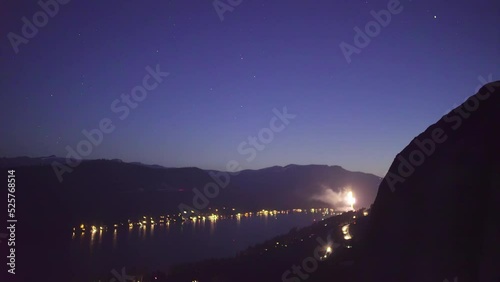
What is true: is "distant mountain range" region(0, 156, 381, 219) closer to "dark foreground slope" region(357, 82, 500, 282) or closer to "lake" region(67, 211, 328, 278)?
"lake" region(67, 211, 328, 278)

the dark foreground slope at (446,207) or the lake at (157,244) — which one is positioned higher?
the dark foreground slope at (446,207)

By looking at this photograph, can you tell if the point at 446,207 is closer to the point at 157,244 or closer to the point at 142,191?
the point at 157,244

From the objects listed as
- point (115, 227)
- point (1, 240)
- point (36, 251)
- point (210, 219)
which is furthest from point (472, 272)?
point (210, 219)

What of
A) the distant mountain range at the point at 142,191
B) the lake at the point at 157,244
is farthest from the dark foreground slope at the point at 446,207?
the distant mountain range at the point at 142,191

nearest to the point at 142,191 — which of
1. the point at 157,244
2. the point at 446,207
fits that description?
the point at 157,244

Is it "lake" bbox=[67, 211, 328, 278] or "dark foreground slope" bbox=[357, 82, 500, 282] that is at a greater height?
"dark foreground slope" bbox=[357, 82, 500, 282]

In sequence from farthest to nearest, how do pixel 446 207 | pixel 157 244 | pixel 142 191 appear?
1. pixel 142 191
2. pixel 157 244
3. pixel 446 207

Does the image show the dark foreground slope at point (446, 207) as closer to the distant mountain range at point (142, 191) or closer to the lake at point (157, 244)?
the lake at point (157, 244)

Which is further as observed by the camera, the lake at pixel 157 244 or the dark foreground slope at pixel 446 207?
the lake at pixel 157 244

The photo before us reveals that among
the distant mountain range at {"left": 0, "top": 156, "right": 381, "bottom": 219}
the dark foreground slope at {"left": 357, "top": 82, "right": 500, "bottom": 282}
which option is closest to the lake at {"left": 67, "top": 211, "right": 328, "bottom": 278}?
the distant mountain range at {"left": 0, "top": 156, "right": 381, "bottom": 219}
